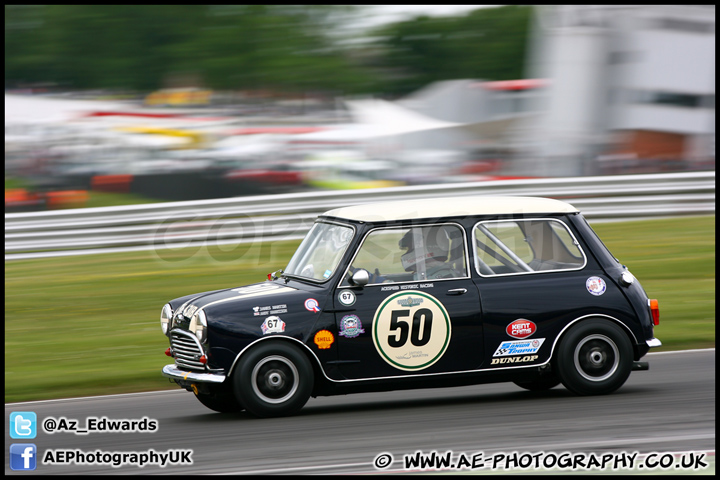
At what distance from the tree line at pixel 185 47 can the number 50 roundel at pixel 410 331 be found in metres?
40.3

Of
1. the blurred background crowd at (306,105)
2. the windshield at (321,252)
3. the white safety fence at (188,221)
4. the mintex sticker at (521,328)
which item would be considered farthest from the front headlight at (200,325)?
the blurred background crowd at (306,105)

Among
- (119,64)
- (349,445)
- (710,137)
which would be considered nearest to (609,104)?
(710,137)

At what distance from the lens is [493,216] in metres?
7.34

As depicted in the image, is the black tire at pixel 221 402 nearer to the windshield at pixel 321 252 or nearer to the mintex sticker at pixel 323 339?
the mintex sticker at pixel 323 339

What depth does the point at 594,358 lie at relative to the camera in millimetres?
7199

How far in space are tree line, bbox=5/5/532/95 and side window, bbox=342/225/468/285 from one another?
3992 centimetres

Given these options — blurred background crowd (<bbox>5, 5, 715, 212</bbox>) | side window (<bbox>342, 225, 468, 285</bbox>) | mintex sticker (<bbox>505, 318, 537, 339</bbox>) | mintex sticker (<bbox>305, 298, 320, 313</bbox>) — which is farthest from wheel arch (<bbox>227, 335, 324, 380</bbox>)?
blurred background crowd (<bbox>5, 5, 715, 212</bbox>)

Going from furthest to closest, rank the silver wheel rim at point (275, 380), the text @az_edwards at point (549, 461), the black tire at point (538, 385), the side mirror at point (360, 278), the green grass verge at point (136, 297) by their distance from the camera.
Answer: the green grass verge at point (136, 297) < the black tire at point (538, 385) < the side mirror at point (360, 278) < the silver wheel rim at point (275, 380) < the text @az_edwards at point (549, 461)

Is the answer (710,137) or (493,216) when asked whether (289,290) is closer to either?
(493,216)

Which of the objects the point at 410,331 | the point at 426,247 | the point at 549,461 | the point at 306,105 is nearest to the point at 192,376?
the point at 410,331

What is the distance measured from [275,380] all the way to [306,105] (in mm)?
40152

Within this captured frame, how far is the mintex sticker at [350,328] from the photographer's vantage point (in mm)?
6824

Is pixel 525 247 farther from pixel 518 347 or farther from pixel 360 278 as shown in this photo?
pixel 360 278

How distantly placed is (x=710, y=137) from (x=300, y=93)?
68.6 ft
